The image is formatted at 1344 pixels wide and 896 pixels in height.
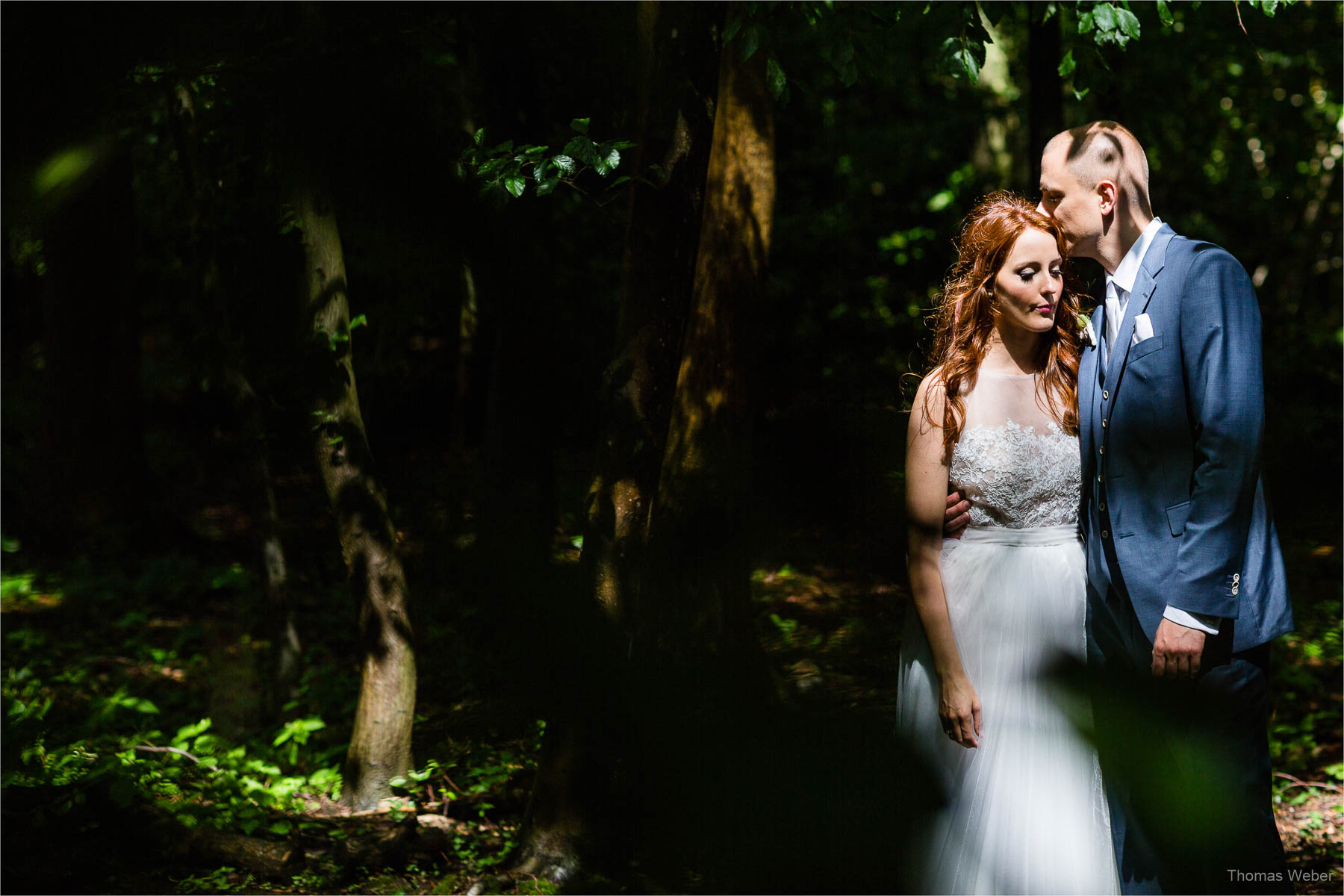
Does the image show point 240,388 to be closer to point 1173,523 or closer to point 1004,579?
point 1004,579

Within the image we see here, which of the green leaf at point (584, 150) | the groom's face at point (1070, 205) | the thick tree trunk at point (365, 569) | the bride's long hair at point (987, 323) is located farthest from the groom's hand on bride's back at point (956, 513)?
the thick tree trunk at point (365, 569)

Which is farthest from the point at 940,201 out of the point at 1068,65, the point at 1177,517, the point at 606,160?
the point at 1177,517

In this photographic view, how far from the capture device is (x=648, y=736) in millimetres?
4133

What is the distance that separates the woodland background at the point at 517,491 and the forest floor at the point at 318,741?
1.0 inches

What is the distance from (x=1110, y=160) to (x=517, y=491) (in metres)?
3.33

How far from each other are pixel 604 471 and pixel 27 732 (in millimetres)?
3115

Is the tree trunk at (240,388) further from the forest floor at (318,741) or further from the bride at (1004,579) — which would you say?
the bride at (1004,579)

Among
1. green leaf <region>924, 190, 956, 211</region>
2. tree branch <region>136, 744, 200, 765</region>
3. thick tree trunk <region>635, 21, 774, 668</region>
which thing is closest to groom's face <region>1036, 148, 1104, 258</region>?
thick tree trunk <region>635, 21, 774, 668</region>

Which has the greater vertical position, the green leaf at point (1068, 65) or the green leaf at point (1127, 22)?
the green leaf at point (1068, 65)

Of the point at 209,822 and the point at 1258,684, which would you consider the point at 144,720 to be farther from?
the point at 1258,684

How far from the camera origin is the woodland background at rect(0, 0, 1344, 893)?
348cm

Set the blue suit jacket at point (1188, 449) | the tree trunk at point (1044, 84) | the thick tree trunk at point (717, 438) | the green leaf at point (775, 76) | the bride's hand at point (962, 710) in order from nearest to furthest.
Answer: the blue suit jacket at point (1188, 449), the bride's hand at point (962, 710), the green leaf at point (775, 76), the thick tree trunk at point (717, 438), the tree trunk at point (1044, 84)

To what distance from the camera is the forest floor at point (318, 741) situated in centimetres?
400

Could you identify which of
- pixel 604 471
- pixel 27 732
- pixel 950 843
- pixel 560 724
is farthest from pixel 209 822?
pixel 950 843
